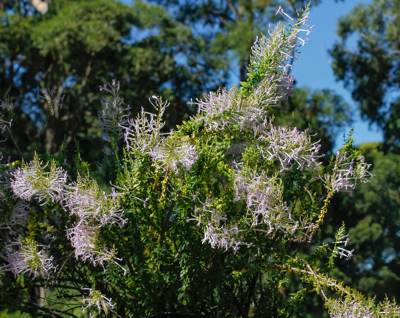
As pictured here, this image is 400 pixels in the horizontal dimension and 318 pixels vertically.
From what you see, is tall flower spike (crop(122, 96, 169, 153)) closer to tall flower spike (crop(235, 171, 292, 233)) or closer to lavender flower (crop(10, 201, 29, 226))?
tall flower spike (crop(235, 171, 292, 233))

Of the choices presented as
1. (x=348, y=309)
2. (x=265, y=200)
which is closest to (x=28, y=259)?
(x=265, y=200)

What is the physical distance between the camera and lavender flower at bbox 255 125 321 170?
2520 mm

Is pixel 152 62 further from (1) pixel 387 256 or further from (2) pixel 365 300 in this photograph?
(2) pixel 365 300

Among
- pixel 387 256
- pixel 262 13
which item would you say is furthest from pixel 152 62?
pixel 387 256

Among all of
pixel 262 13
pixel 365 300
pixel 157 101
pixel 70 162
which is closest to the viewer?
pixel 365 300

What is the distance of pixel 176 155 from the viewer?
95.7 inches

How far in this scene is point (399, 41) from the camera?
579 inches

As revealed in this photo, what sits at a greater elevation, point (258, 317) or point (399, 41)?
point (399, 41)

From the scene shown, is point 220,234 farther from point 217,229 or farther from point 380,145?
point 380,145

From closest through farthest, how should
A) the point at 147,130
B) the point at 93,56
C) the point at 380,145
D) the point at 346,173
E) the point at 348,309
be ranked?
1. the point at 348,309
2. the point at 147,130
3. the point at 346,173
4. the point at 93,56
5. the point at 380,145

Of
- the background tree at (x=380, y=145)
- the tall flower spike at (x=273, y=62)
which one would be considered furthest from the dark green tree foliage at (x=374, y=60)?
the tall flower spike at (x=273, y=62)

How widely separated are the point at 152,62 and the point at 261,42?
12.2 meters

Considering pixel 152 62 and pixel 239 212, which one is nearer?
pixel 239 212

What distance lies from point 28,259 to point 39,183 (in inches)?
9.7
